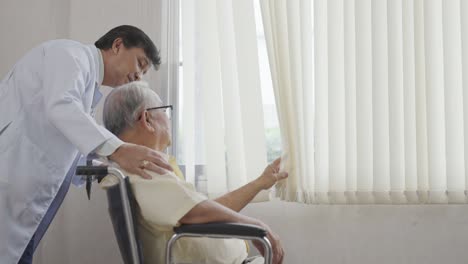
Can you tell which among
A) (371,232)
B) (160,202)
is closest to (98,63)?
(160,202)

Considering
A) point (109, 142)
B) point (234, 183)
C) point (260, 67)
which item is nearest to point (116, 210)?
point (109, 142)

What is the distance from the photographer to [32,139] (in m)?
1.70

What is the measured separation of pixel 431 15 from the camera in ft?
7.53

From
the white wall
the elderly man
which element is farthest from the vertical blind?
the elderly man

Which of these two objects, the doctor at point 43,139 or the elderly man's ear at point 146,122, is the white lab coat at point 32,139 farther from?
the elderly man's ear at point 146,122

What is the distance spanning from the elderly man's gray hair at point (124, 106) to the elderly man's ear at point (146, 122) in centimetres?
2

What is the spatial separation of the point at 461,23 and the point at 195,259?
1368mm

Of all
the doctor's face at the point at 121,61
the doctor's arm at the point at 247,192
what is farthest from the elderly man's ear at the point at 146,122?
the doctor's arm at the point at 247,192

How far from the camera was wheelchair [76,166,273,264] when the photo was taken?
1498 mm

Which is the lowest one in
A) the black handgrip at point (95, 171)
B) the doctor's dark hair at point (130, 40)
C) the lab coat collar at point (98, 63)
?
the black handgrip at point (95, 171)

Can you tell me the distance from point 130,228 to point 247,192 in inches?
26.7

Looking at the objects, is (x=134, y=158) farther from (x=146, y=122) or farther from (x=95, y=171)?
(x=146, y=122)

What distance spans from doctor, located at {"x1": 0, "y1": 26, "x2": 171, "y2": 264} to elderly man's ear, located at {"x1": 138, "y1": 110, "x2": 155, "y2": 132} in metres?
0.16

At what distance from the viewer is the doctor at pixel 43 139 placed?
154 centimetres
